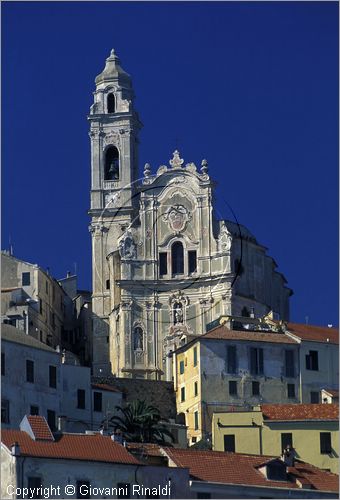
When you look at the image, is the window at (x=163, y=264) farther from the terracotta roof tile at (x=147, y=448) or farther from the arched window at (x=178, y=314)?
the terracotta roof tile at (x=147, y=448)

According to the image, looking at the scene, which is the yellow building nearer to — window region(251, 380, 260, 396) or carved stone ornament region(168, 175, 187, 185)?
window region(251, 380, 260, 396)

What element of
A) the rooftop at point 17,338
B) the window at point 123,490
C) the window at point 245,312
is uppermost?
the window at point 245,312

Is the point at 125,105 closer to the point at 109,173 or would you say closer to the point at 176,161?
the point at 109,173

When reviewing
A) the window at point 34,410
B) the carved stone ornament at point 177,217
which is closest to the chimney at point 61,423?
the window at point 34,410

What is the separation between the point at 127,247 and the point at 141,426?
3433 cm

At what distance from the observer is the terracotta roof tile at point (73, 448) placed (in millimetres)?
89938

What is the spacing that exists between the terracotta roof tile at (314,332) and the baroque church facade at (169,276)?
11.2 metres

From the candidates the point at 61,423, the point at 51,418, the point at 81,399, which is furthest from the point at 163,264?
the point at 61,423

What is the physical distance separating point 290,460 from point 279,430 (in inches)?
343

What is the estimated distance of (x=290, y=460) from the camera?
98375 mm

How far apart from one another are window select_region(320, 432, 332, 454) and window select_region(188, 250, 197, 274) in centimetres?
3555

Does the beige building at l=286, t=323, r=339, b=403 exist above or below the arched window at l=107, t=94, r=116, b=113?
below

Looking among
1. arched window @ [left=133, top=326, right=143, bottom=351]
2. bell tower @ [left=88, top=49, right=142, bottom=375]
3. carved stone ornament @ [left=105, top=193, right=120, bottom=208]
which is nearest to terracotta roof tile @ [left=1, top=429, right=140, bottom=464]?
arched window @ [left=133, top=326, right=143, bottom=351]

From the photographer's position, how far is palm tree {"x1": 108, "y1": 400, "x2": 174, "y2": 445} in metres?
108
